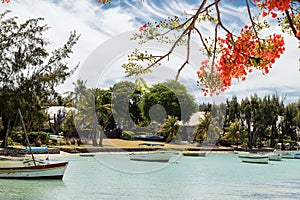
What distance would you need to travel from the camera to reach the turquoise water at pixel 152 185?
17.1 meters

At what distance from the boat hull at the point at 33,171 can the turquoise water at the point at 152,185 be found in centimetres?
34

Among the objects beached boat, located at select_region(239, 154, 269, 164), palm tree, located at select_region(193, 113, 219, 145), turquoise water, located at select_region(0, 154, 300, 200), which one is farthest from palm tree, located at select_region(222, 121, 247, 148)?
turquoise water, located at select_region(0, 154, 300, 200)

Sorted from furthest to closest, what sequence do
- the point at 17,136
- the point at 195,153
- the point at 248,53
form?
the point at 195,153
the point at 17,136
the point at 248,53

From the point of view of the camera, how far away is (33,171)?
19.7m

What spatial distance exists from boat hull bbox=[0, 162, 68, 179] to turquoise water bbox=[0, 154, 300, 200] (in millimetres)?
336

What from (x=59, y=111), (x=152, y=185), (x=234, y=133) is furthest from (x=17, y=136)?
(x=234, y=133)

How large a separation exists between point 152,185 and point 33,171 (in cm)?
572

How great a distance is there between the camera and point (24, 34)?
29.7 meters

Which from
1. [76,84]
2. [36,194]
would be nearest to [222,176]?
[36,194]

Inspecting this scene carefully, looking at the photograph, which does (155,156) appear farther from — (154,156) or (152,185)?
(152,185)

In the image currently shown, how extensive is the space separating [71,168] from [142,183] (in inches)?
272

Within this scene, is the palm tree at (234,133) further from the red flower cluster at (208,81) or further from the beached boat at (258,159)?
the red flower cluster at (208,81)

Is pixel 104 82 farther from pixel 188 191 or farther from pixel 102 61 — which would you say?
pixel 188 191

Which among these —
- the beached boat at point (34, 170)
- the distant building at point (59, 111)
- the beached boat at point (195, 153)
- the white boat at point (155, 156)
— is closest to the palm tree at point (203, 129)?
the beached boat at point (195, 153)
